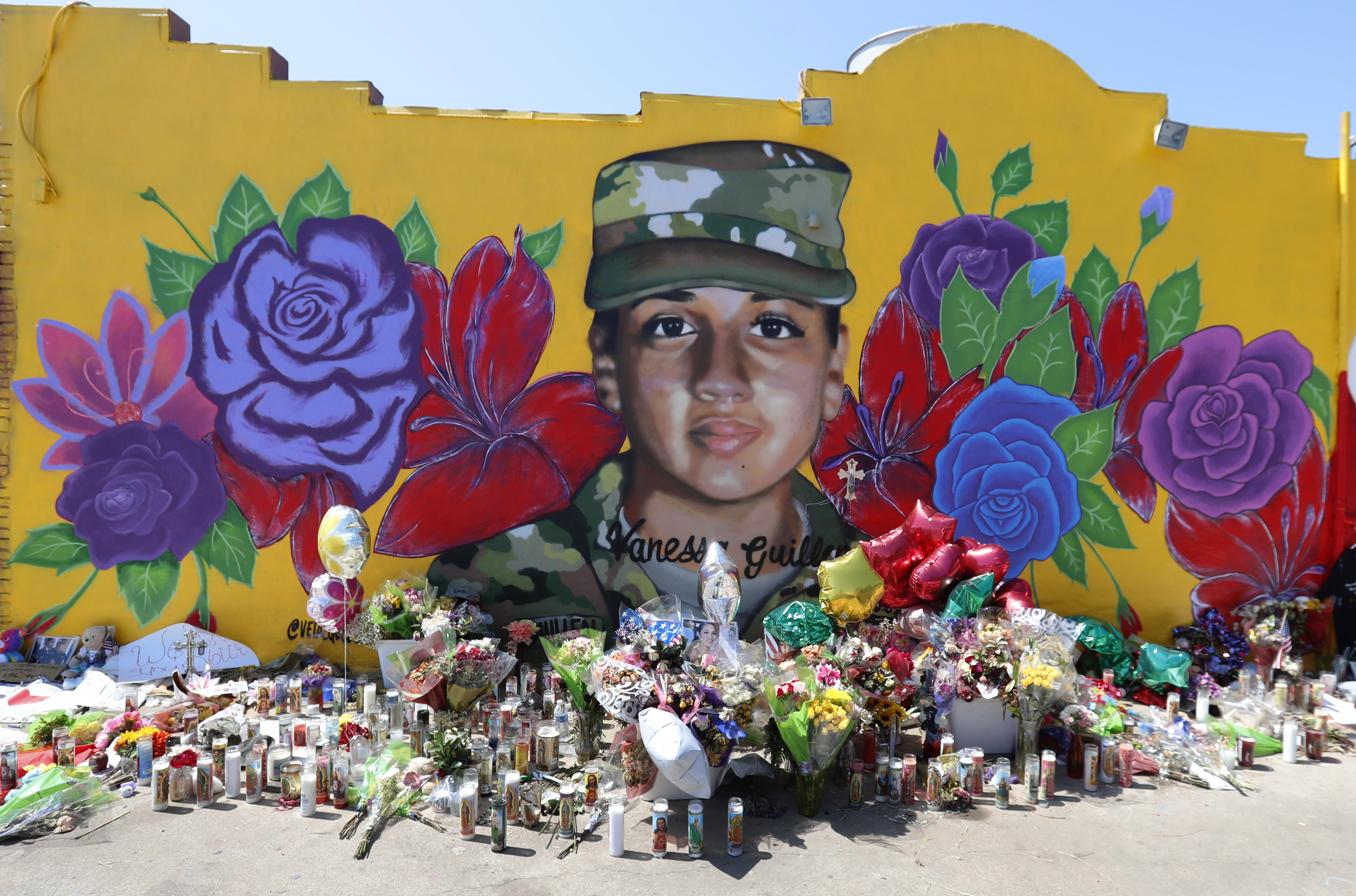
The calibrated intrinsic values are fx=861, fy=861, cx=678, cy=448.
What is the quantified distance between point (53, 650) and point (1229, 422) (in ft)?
33.1

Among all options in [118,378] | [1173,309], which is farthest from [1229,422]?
[118,378]

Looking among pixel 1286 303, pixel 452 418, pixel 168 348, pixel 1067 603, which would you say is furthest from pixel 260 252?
pixel 1286 303

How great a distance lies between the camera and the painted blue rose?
24.0 feet

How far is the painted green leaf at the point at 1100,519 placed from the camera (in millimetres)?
7406

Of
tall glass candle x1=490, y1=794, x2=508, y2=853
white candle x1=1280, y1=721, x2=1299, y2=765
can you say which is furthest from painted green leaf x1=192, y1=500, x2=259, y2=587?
white candle x1=1280, y1=721, x2=1299, y2=765

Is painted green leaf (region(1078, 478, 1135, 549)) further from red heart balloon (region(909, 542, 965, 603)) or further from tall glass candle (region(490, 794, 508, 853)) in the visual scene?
tall glass candle (region(490, 794, 508, 853))

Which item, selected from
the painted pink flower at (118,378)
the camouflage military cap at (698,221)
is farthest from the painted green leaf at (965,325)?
the painted pink flower at (118,378)

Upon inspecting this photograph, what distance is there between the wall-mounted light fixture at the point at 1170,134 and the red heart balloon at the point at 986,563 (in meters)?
3.80

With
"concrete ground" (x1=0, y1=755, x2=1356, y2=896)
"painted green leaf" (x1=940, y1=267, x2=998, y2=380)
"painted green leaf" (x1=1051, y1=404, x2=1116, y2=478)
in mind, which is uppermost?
"painted green leaf" (x1=940, y1=267, x2=998, y2=380)

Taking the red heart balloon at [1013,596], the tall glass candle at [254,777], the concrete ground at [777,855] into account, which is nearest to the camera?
the concrete ground at [777,855]

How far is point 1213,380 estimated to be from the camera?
24.6 ft

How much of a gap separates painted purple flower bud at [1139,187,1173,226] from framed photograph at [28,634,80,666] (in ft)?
31.5

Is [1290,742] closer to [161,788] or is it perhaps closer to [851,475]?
A: [851,475]

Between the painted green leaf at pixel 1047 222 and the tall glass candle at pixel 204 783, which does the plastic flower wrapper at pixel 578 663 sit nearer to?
the tall glass candle at pixel 204 783
